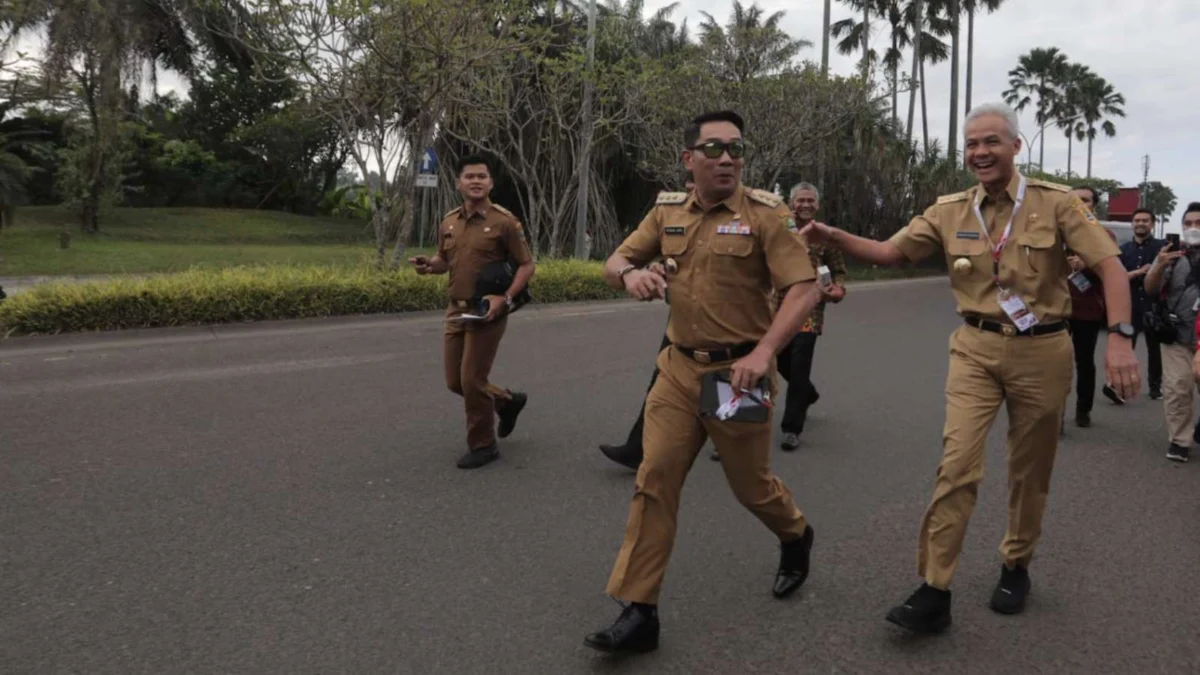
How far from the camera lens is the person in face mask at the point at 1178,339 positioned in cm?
579

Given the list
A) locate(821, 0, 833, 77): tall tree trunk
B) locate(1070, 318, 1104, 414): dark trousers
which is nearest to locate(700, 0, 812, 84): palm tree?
locate(821, 0, 833, 77): tall tree trunk

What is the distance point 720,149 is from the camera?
3.09m

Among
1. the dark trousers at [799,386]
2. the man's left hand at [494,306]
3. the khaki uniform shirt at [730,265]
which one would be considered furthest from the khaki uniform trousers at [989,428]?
the man's left hand at [494,306]

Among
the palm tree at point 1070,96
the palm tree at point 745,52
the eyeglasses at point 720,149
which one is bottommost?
the eyeglasses at point 720,149

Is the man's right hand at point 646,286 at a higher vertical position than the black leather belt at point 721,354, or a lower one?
higher

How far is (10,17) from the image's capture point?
22625mm

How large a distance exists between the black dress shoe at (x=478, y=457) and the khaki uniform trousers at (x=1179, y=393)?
4.44m

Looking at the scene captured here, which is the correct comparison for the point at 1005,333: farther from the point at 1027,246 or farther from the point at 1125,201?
the point at 1125,201

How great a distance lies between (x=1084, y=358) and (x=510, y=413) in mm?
4437

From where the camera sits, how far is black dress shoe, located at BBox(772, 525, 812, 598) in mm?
3504

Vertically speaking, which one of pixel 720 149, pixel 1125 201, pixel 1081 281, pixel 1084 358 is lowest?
pixel 1084 358

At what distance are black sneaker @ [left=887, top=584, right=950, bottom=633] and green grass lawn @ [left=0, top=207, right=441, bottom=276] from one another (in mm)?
13639

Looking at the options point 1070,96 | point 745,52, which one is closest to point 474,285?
point 745,52

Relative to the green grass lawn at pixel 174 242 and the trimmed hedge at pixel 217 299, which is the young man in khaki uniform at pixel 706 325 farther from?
the green grass lawn at pixel 174 242
